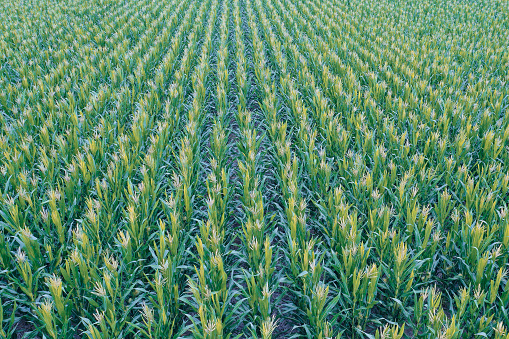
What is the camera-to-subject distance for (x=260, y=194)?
107 inches

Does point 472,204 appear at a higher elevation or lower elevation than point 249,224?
lower

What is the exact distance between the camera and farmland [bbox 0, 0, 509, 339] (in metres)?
2.01

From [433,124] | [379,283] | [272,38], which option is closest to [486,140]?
[433,124]

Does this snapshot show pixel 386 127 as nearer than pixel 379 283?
No

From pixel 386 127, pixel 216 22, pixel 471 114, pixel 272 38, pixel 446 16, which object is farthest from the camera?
pixel 216 22

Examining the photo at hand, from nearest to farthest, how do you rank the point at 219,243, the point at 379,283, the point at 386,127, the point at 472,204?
the point at 379,283
the point at 219,243
the point at 472,204
the point at 386,127

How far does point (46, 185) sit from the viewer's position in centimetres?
307

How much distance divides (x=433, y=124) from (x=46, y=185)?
3.67 meters

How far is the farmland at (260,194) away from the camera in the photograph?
2.01 metres

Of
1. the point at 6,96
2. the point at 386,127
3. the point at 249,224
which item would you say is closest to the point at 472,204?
the point at 386,127

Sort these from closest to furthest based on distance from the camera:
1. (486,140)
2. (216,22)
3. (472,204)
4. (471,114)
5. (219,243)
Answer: (219,243) → (472,204) → (486,140) → (471,114) → (216,22)

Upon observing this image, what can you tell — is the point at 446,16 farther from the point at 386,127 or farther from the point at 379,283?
the point at 379,283

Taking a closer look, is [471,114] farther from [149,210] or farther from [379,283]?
[149,210]

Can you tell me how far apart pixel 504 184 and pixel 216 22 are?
928 centimetres
